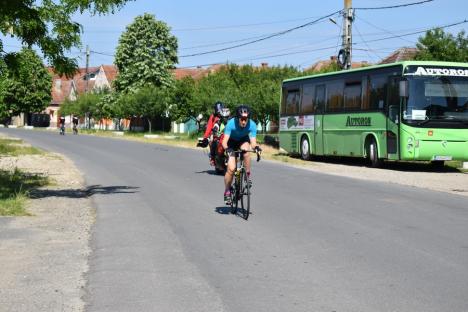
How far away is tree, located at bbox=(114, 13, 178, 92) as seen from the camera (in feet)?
249

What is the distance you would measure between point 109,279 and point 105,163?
18550mm

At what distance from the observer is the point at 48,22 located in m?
13.1

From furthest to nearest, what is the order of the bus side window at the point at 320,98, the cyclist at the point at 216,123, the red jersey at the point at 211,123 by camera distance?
A: the bus side window at the point at 320,98 < the cyclist at the point at 216,123 < the red jersey at the point at 211,123

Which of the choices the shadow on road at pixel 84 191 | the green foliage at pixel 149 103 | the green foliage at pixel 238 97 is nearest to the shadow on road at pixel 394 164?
the shadow on road at pixel 84 191

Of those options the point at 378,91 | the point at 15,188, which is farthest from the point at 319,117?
the point at 15,188

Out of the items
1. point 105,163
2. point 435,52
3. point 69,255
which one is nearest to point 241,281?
point 69,255

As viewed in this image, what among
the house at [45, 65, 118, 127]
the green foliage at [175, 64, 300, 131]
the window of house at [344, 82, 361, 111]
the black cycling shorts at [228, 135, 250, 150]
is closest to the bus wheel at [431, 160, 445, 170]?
the window of house at [344, 82, 361, 111]

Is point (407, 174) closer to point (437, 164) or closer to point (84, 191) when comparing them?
point (437, 164)

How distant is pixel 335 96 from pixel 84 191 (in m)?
14.3

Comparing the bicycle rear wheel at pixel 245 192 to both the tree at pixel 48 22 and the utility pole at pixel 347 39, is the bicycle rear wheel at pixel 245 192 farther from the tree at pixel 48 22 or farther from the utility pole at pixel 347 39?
the utility pole at pixel 347 39

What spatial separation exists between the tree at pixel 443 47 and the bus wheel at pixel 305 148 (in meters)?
16.3

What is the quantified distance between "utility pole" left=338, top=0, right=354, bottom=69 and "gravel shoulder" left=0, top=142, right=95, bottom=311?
60.4 feet

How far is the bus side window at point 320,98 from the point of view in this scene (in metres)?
28.6

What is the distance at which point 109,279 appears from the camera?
269 inches
